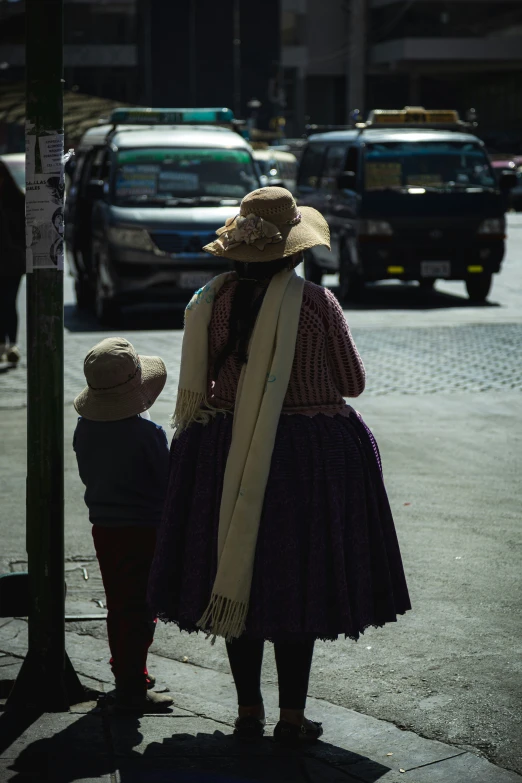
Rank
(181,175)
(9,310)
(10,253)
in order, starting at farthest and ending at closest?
(181,175) → (9,310) → (10,253)

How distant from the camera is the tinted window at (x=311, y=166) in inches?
711

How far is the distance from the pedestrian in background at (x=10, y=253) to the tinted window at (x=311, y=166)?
764 cm

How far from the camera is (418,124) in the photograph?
17812mm

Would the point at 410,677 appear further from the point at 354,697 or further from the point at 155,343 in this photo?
the point at 155,343

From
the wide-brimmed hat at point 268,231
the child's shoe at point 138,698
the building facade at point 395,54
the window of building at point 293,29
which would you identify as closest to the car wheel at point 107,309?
the child's shoe at point 138,698

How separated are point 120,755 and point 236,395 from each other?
1043mm

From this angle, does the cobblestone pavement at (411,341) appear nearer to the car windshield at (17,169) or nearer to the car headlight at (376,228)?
the car headlight at (376,228)

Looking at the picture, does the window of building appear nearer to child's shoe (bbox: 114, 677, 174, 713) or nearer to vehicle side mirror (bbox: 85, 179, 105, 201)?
vehicle side mirror (bbox: 85, 179, 105, 201)

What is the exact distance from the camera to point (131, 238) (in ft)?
46.2

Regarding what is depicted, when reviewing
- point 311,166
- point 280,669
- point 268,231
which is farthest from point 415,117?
point 280,669

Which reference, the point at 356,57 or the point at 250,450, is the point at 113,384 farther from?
the point at 356,57

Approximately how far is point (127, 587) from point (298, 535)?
0.71m

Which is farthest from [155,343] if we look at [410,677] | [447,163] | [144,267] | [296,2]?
[296,2]

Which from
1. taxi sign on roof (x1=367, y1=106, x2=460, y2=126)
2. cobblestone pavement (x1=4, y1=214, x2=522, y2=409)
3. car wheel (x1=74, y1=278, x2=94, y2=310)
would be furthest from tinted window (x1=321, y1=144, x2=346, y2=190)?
car wheel (x1=74, y1=278, x2=94, y2=310)
